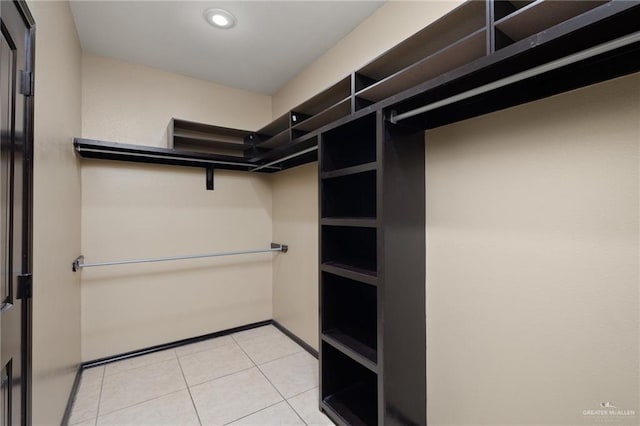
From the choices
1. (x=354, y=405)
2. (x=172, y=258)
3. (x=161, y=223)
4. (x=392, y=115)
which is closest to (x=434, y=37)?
(x=392, y=115)

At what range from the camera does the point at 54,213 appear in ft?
4.88

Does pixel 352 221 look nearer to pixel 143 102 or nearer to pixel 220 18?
pixel 220 18

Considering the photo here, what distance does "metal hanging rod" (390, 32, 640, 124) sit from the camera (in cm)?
77

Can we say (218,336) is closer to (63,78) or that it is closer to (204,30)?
(63,78)

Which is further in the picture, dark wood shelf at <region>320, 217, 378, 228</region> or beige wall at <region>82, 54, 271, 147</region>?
beige wall at <region>82, 54, 271, 147</region>

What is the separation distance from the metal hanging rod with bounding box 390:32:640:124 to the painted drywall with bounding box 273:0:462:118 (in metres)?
0.70

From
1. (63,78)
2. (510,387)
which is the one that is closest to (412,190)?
(510,387)

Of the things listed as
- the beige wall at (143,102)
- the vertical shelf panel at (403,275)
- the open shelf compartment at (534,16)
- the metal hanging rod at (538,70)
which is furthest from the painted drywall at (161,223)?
the open shelf compartment at (534,16)

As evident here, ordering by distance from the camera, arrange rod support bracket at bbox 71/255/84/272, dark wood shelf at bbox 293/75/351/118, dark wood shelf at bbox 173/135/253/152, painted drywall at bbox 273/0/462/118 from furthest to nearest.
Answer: dark wood shelf at bbox 173/135/253/152 → rod support bracket at bbox 71/255/84/272 → dark wood shelf at bbox 293/75/351/118 → painted drywall at bbox 273/0/462/118

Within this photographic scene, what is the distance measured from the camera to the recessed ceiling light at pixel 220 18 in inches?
75.8

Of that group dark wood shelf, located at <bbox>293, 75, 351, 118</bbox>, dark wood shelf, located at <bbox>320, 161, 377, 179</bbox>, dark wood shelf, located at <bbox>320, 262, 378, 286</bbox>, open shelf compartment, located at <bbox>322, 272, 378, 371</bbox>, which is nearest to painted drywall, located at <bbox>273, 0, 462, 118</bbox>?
dark wood shelf, located at <bbox>293, 75, 351, 118</bbox>

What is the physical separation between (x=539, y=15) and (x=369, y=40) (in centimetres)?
120

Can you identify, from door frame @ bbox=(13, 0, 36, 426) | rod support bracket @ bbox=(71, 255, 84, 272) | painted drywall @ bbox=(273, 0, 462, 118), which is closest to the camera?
door frame @ bbox=(13, 0, 36, 426)

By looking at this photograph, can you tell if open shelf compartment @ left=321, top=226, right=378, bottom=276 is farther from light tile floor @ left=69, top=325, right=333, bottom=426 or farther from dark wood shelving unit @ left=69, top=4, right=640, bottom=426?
light tile floor @ left=69, top=325, right=333, bottom=426
